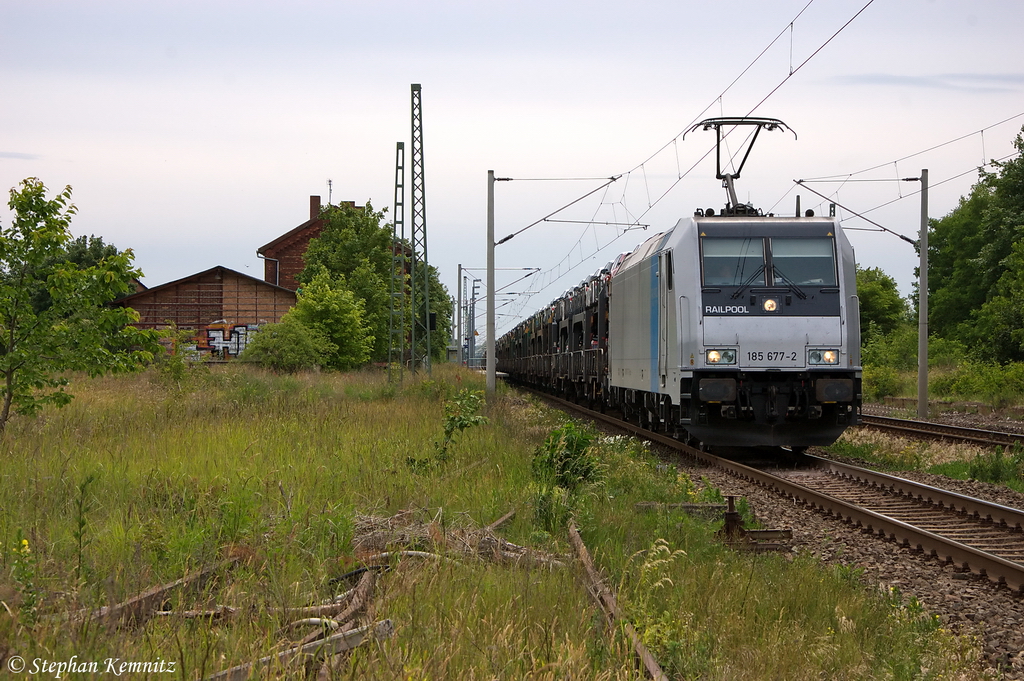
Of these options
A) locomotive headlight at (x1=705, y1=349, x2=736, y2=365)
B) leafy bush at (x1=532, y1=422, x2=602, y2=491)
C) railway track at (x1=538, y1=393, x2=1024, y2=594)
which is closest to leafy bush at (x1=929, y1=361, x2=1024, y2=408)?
locomotive headlight at (x1=705, y1=349, x2=736, y2=365)

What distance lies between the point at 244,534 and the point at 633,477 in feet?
20.5

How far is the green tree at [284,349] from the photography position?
34.3 meters

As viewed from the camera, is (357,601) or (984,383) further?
(984,383)

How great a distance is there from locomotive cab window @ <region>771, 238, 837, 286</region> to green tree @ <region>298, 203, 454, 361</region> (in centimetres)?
3730

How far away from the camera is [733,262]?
14.0 meters

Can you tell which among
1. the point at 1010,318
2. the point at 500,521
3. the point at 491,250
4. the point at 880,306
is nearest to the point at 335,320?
the point at 491,250

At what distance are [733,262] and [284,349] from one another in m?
23.4

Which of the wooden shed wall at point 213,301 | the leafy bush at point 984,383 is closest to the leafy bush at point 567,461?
the leafy bush at point 984,383

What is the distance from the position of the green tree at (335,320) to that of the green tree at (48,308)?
84.7 ft

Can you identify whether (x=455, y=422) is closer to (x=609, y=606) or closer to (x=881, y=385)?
(x=609, y=606)

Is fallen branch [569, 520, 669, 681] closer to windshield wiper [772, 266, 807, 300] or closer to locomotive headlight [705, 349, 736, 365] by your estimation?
locomotive headlight [705, 349, 736, 365]

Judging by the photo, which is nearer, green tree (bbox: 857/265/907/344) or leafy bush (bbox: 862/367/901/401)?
leafy bush (bbox: 862/367/901/401)

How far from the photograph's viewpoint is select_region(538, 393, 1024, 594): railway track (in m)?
7.94

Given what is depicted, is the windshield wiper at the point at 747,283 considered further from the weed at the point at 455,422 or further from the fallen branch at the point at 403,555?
the fallen branch at the point at 403,555
